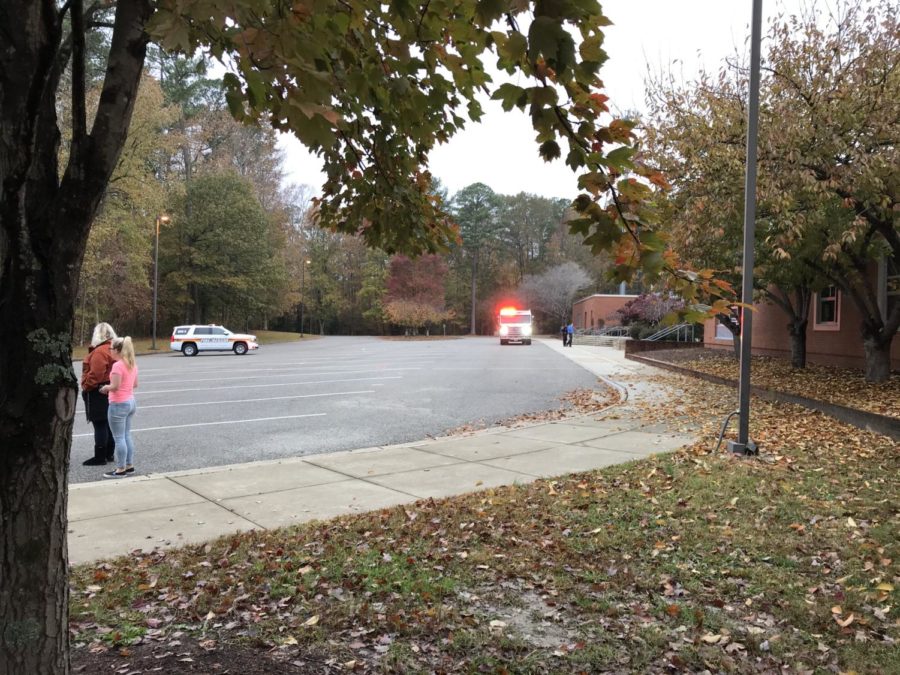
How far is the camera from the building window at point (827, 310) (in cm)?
1792

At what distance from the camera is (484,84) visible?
3.53 m

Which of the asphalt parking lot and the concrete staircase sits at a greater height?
the concrete staircase

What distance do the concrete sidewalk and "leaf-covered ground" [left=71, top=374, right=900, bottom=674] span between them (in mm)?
486

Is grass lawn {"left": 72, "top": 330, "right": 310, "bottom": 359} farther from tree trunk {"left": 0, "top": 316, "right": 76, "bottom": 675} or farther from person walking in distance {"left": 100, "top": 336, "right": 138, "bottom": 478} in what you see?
tree trunk {"left": 0, "top": 316, "right": 76, "bottom": 675}

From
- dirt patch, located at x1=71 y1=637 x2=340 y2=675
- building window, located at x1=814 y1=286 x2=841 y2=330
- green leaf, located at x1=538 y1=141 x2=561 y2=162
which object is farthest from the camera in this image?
building window, located at x1=814 y1=286 x2=841 y2=330

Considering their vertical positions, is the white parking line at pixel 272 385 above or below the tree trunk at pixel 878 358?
below

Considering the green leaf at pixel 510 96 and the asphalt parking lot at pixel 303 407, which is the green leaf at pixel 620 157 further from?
the asphalt parking lot at pixel 303 407

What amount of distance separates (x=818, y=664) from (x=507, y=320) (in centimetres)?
3991

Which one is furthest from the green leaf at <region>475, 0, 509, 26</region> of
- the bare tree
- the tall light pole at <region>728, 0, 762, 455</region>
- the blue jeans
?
the bare tree

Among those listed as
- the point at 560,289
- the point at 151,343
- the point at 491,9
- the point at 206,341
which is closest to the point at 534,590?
the point at 491,9

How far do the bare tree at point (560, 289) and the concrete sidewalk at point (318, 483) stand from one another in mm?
58833

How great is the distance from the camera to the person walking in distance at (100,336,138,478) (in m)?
7.09

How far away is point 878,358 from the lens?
1310cm

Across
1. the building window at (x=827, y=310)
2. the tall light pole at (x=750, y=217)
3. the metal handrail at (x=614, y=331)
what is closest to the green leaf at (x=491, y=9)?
the tall light pole at (x=750, y=217)
